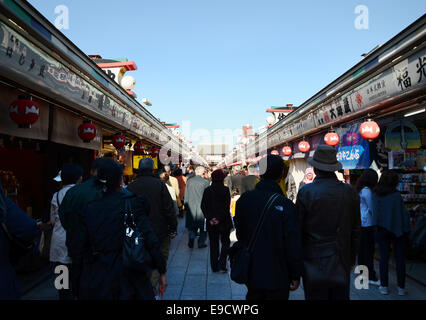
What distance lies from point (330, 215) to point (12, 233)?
2856mm

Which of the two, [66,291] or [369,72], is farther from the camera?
[369,72]

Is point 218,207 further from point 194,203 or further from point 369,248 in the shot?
point 369,248

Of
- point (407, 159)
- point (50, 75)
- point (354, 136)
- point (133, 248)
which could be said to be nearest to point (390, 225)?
point (407, 159)

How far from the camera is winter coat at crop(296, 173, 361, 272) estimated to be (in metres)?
2.90

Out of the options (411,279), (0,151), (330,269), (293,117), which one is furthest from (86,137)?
(293,117)

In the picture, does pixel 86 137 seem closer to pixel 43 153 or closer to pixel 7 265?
pixel 43 153

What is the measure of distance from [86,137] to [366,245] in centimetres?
619

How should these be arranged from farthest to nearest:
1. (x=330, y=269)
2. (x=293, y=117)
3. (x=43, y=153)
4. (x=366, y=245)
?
(x=293, y=117) → (x=43, y=153) → (x=366, y=245) → (x=330, y=269)

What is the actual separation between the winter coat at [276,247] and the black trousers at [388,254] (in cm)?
275

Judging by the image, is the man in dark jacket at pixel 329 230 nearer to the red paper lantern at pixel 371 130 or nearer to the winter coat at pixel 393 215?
the winter coat at pixel 393 215

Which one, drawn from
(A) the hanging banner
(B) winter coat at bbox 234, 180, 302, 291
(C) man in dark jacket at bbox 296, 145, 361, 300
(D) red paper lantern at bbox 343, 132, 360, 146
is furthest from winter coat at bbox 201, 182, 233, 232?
(D) red paper lantern at bbox 343, 132, 360, 146

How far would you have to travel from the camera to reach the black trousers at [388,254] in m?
4.51

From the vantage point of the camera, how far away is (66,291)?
3771 mm

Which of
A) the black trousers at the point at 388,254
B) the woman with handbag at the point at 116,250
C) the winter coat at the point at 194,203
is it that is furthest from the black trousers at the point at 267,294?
the winter coat at the point at 194,203
